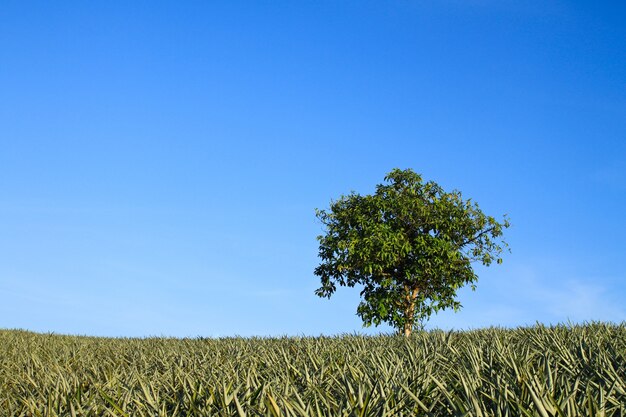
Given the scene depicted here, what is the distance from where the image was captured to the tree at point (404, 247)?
989 inches

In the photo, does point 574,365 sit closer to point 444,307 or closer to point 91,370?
point 91,370

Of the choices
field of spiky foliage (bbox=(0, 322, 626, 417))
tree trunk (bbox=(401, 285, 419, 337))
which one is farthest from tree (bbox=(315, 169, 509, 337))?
field of spiky foliage (bbox=(0, 322, 626, 417))

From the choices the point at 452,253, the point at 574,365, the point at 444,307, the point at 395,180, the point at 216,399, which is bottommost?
the point at 216,399

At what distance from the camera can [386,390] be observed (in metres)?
3.95

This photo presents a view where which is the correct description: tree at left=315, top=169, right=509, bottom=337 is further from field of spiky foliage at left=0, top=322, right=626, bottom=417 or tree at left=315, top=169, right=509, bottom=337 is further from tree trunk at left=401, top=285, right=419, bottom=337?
field of spiky foliage at left=0, top=322, right=626, bottom=417

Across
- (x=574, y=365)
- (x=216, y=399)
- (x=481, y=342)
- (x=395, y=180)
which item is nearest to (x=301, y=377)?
(x=216, y=399)

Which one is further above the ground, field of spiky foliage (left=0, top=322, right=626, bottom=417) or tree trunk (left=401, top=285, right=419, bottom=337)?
tree trunk (left=401, top=285, right=419, bottom=337)

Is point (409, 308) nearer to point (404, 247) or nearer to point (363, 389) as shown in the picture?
point (404, 247)

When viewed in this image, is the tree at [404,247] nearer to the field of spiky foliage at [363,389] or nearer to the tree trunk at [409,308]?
the tree trunk at [409,308]

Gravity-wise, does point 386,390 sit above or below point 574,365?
below

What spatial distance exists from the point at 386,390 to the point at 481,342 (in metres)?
3.77

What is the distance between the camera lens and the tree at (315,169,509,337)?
25.1 meters

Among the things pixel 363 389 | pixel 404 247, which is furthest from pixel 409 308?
pixel 363 389

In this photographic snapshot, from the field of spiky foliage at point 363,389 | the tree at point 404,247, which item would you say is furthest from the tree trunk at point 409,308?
the field of spiky foliage at point 363,389
